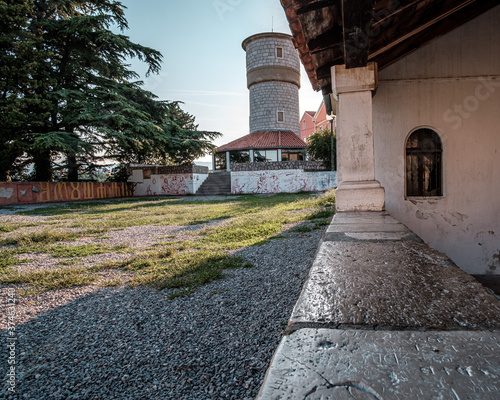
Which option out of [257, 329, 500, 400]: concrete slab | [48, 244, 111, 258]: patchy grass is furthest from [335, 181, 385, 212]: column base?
[48, 244, 111, 258]: patchy grass

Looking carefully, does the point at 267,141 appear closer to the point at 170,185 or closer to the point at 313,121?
the point at 170,185

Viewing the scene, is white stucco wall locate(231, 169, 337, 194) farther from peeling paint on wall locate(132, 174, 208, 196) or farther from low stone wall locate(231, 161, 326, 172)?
peeling paint on wall locate(132, 174, 208, 196)

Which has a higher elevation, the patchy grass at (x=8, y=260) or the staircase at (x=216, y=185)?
the staircase at (x=216, y=185)

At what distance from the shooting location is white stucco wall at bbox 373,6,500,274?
539 cm

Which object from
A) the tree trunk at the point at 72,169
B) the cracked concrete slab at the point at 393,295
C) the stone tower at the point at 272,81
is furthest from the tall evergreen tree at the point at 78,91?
the cracked concrete slab at the point at 393,295

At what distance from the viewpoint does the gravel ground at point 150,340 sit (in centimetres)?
187

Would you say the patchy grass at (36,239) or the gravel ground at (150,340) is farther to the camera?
the patchy grass at (36,239)

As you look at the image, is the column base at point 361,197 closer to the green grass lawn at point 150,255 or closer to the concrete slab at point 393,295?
the green grass lawn at point 150,255

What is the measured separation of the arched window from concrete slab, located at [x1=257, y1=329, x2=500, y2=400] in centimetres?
540

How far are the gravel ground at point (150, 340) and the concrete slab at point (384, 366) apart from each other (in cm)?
107

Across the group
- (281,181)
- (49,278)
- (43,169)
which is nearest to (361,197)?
(49,278)

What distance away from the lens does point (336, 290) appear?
1.48m

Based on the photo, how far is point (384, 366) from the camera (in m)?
0.88

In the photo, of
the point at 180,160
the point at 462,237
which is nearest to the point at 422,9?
the point at 462,237
